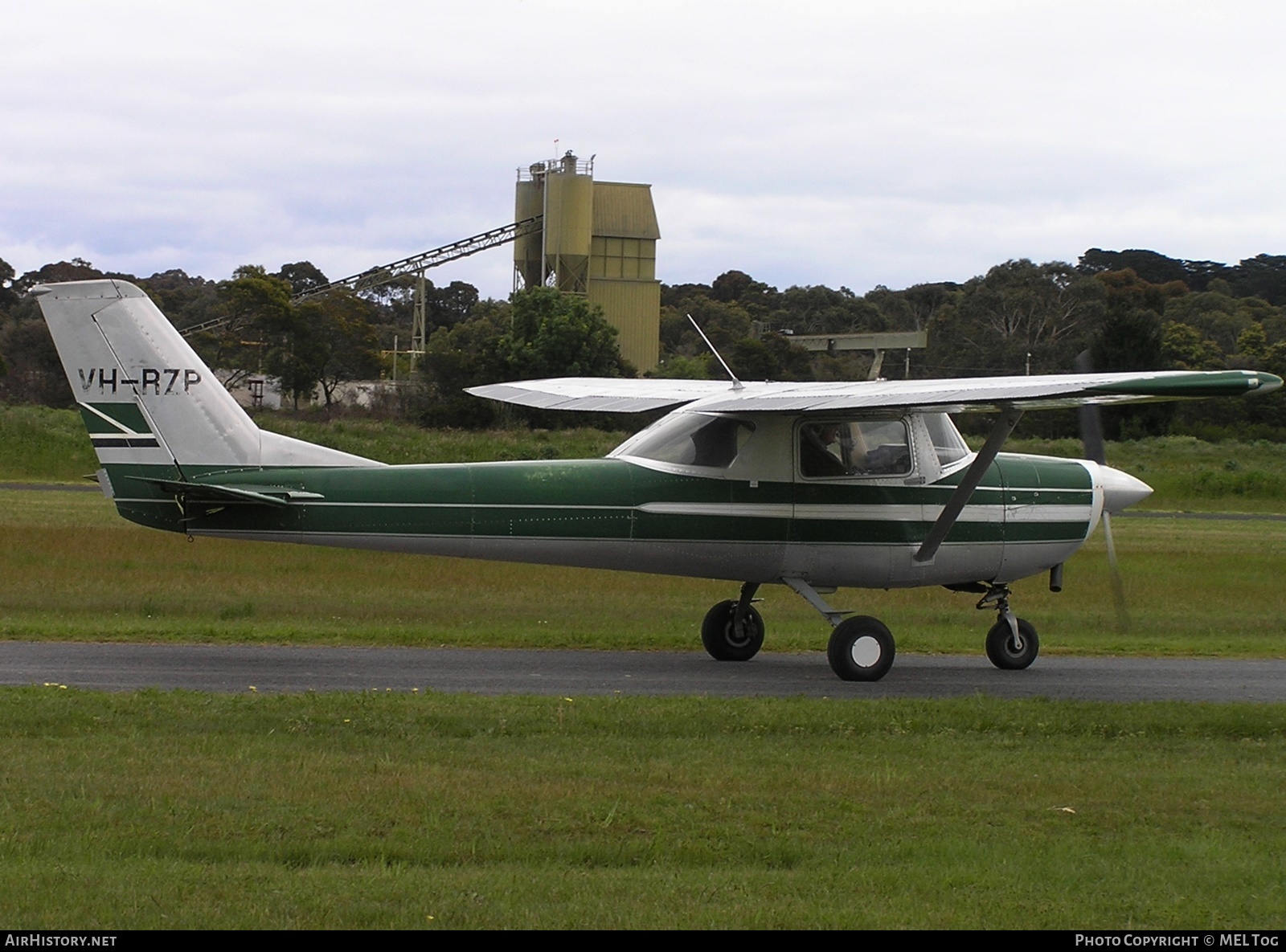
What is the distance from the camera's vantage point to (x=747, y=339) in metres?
52.5

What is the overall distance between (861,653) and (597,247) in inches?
A: 2184

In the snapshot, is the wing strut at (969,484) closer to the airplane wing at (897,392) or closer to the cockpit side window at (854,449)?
the airplane wing at (897,392)

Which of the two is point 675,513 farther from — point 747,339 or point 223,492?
point 747,339

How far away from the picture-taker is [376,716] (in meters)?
10.0

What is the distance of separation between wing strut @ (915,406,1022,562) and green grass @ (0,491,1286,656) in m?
2.56


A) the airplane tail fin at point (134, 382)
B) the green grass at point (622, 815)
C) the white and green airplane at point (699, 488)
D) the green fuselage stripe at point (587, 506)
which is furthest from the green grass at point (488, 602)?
the green grass at point (622, 815)

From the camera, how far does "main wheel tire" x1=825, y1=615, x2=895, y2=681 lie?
13477mm

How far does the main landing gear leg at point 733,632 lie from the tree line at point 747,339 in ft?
81.2

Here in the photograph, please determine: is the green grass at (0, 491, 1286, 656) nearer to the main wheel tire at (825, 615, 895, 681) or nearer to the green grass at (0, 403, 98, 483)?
the main wheel tire at (825, 615, 895, 681)

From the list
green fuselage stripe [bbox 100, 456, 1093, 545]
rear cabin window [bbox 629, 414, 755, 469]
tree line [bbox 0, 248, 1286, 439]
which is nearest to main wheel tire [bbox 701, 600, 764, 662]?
green fuselage stripe [bbox 100, 456, 1093, 545]

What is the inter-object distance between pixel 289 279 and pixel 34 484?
57.4 meters

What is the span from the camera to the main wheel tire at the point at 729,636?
49.3 ft

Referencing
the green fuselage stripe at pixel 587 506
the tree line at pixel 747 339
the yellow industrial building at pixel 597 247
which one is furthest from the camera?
the yellow industrial building at pixel 597 247

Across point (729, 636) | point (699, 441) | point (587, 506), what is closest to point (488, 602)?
point (729, 636)
